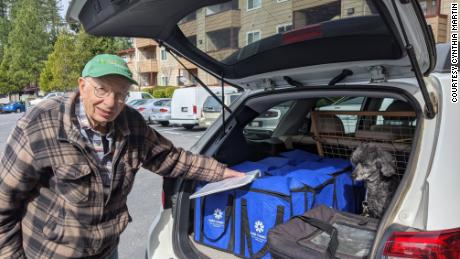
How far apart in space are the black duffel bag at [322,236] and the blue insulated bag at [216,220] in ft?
1.30

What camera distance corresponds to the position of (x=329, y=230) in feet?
5.66

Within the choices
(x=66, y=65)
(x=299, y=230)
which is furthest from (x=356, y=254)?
(x=66, y=65)

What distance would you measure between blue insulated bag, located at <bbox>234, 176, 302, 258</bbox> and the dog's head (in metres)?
0.47

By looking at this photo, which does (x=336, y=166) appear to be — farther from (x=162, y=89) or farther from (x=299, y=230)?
(x=162, y=89)

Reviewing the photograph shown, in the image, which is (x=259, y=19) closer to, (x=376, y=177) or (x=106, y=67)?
(x=106, y=67)

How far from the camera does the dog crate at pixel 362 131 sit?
8.49ft

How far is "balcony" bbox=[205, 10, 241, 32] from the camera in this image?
197cm

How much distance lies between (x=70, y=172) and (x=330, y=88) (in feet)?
4.70

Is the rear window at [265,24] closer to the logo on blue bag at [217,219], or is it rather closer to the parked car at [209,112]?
the logo on blue bag at [217,219]

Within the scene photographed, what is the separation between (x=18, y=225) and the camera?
1702 millimetres

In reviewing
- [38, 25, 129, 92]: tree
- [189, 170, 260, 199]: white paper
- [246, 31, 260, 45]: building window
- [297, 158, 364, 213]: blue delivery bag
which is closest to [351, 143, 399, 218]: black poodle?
[297, 158, 364, 213]: blue delivery bag

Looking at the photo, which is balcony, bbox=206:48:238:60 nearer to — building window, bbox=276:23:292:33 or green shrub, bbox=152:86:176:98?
building window, bbox=276:23:292:33

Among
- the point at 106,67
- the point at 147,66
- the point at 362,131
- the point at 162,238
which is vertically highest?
the point at 147,66

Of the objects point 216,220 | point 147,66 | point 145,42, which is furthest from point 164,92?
point 216,220
